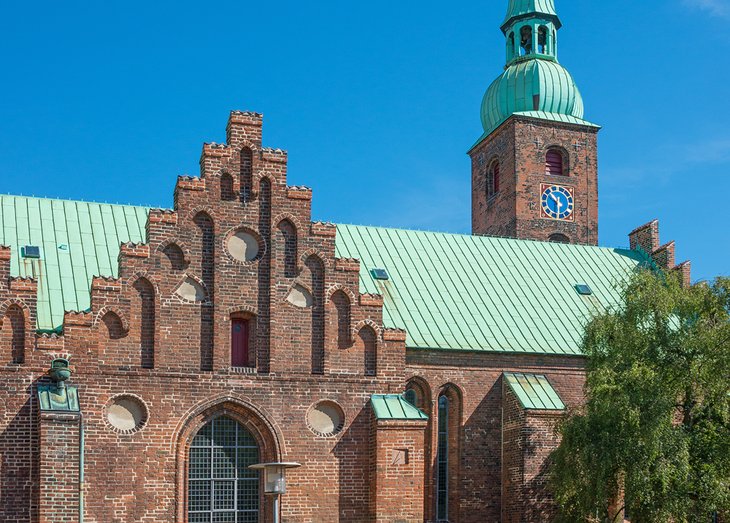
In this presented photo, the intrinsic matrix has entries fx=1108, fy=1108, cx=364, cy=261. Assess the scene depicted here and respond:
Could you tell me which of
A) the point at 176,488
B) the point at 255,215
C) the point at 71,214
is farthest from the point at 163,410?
the point at 71,214

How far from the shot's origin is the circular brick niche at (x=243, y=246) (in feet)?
111

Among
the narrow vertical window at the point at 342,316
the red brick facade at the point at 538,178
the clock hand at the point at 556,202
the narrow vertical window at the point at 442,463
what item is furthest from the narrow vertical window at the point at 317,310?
the clock hand at the point at 556,202

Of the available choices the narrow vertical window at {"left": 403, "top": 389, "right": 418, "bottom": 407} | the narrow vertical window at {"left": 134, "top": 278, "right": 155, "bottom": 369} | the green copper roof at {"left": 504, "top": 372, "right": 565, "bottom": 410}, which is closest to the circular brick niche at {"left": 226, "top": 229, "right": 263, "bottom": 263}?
the narrow vertical window at {"left": 134, "top": 278, "right": 155, "bottom": 369}

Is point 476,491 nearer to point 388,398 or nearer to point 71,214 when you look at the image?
point 388,398

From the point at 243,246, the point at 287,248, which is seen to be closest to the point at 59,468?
the point at 243,246

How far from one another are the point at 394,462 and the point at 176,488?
649cm

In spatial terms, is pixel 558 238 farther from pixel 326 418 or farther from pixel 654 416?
pixel 326 418

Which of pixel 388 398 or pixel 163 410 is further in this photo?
pixel 388 398

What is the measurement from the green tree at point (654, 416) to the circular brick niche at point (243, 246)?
10.9 m

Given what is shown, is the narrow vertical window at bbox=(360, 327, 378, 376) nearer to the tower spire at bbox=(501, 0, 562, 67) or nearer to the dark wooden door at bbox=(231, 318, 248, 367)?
the dark wooden door at bbox=(231, 318, 248, 367)

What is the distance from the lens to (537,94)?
56719 millimetres

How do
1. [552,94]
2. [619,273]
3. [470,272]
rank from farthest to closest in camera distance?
[552,94], [619,273], [470,272]

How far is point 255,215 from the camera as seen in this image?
34.1 metres

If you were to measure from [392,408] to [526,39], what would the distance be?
99.3 feet
